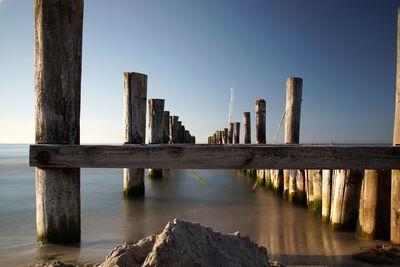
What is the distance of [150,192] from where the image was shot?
704cm

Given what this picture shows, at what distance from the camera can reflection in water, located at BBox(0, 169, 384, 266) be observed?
2.81m

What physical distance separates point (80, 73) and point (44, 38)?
482mm

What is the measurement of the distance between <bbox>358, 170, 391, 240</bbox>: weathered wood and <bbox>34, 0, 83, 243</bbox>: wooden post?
11.4ft

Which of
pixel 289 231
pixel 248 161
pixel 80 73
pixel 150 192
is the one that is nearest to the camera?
pixel 248 161

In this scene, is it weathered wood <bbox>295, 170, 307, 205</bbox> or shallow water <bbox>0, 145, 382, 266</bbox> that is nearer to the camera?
shallow water <bbox>0, 145, 382, 266</bbox>

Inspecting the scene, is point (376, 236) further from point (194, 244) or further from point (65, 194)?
point (65, 194)

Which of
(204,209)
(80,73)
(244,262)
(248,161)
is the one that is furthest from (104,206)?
(244,262)

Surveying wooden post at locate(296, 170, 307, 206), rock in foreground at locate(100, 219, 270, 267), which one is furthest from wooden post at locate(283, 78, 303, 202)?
rock in foreground at locate(100, 219, 270, 267)

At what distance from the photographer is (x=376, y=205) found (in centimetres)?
309

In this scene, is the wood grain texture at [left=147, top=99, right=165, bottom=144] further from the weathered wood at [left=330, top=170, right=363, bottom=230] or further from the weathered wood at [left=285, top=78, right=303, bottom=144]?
the weathered wood at [left=330, top=170, right=363, bottom=230]

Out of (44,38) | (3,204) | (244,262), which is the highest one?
(44,38)

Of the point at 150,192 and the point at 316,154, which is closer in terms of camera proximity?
the point at 316,154

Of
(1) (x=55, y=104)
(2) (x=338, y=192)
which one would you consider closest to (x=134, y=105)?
(1) (x=55, y=104)

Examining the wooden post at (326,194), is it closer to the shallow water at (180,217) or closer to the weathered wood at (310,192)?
the shallow water at (180,217)
